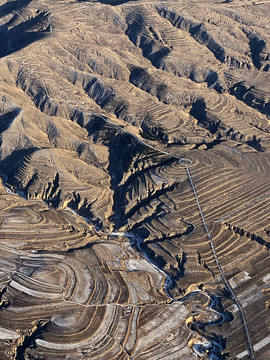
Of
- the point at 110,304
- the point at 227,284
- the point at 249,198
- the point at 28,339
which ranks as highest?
the point at 249,198

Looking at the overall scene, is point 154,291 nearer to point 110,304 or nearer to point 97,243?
point 110,304

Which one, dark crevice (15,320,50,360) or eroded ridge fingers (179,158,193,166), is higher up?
eroded ridge fingers (179,158,193,166)

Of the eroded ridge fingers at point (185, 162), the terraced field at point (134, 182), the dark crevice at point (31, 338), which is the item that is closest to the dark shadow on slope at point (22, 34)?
the terraced field at point (134, 182)

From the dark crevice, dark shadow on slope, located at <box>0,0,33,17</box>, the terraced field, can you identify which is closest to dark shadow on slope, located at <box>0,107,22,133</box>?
the terraced field

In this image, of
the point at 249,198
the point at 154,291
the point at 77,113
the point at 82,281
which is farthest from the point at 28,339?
the point at 77,113

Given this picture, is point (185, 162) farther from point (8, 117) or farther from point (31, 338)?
point (31, 338)

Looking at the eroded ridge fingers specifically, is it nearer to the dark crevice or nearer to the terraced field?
the terraced field

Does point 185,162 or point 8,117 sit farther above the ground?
point 185,162

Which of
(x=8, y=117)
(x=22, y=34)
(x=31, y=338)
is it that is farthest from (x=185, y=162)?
(x=22, y=34)
